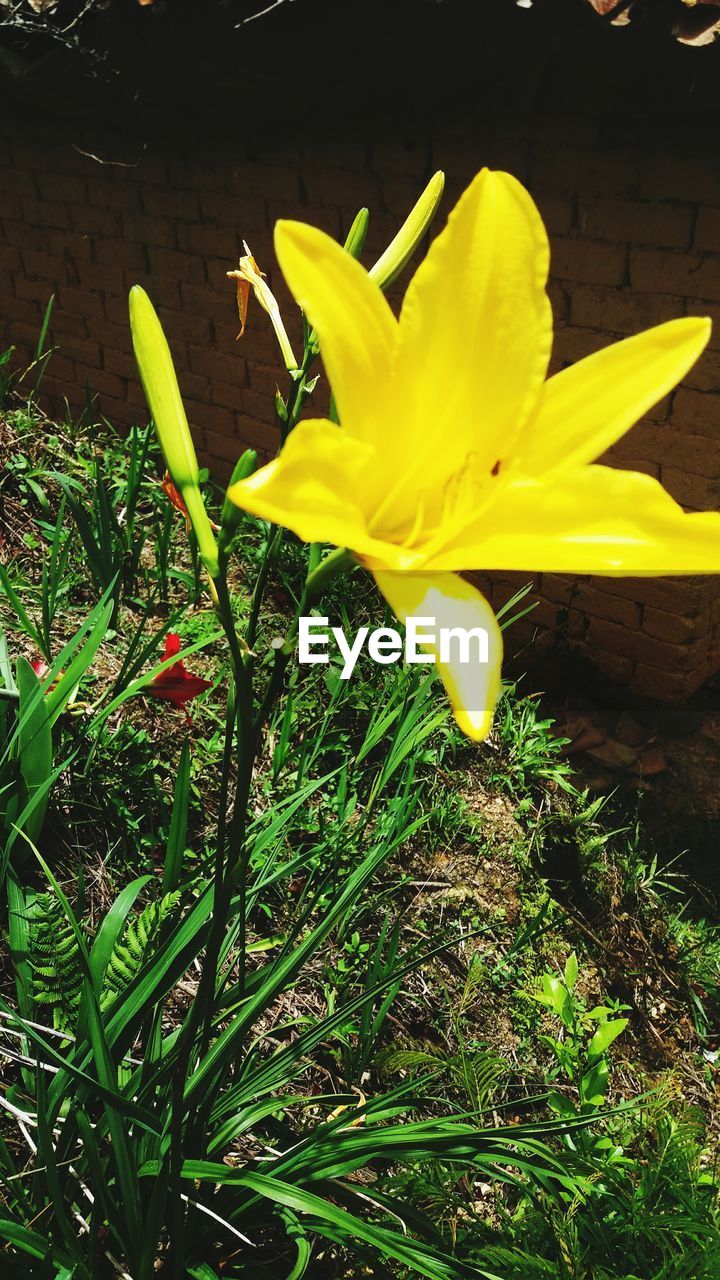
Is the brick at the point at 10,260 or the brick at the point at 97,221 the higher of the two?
the brick at the point at 97,221

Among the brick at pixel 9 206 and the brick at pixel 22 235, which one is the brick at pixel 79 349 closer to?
the brick at pixel 22 235

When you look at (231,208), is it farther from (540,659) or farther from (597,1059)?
(597,1059)

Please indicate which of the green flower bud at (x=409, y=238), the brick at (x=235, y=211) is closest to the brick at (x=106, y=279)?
the brick at (x=235, y=211)

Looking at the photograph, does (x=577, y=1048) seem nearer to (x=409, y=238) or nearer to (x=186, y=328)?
(x=409, y=238)

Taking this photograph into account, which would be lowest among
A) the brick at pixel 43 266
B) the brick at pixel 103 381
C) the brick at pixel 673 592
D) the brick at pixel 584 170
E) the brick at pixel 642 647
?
the brick at pixel 642 647

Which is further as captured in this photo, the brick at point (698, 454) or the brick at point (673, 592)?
the brick at point (673, 592)

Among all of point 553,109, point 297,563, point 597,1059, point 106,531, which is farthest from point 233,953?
point 553,109
